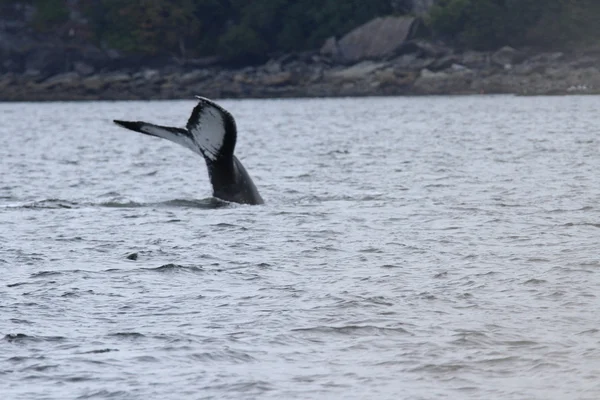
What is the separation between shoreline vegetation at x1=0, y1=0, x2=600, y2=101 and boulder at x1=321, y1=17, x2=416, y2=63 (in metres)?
0.08

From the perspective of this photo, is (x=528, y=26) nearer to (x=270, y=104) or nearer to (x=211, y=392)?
(x=270, y=104)

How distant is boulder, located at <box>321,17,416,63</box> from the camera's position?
345 feet

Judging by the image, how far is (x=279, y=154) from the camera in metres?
37.2

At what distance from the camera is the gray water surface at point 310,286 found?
8914 mm

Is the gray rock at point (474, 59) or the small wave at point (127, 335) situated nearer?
the small wave at point (127, 335)

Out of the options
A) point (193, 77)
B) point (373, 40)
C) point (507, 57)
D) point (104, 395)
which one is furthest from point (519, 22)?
point (104, 395)

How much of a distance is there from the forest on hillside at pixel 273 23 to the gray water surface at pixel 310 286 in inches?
2973

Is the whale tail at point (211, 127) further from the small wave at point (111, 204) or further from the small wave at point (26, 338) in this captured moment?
the small wave at point (26, 338)

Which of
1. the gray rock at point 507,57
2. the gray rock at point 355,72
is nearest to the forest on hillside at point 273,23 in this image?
the gray rock at point 507,57

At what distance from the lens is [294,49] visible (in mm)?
112500

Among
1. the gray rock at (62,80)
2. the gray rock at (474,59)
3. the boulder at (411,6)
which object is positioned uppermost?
the boulder at (411,6)

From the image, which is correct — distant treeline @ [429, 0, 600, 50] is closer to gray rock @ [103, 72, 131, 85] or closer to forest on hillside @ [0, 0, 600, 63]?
forest on hillside @ [0, 0, 600, 63]

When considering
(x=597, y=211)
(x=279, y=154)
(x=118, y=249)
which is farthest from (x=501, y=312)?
(x=279, y=154)

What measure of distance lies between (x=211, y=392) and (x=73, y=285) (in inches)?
166
